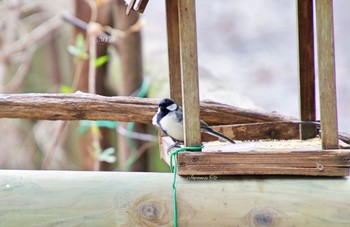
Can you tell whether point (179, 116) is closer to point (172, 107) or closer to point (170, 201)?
point (172, 107)

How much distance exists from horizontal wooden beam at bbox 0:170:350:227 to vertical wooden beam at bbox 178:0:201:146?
140 mm

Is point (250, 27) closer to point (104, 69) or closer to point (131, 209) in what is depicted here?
point (104, 69)

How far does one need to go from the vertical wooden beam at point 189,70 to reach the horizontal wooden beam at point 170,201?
140 mm

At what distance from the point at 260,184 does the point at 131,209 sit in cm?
37

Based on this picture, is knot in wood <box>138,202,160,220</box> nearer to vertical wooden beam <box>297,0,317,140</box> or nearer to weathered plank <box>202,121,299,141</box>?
weathered plank <box>202,121,299,141</box>

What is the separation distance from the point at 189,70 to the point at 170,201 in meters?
0.37

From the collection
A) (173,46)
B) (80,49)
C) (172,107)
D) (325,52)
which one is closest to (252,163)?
(325,52)

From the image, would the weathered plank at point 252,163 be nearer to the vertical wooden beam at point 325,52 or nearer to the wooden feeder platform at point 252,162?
the wooden feeder platform at point 252,162

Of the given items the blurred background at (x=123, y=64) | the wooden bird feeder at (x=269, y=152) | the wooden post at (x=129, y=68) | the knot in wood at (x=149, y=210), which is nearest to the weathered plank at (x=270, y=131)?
the wooden bird feeder at (x=269, y=152)

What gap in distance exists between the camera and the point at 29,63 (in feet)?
17.9

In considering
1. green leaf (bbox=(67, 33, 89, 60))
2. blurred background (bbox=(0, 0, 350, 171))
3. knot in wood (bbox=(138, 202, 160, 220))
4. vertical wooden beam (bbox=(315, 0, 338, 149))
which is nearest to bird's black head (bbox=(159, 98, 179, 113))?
knot in wood (bbox=(138, 202, 160, 220))

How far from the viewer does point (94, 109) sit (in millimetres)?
2625

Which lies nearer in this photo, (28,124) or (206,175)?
(206,175)

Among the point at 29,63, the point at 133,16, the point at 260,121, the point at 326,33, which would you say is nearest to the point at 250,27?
the point at 133,16
